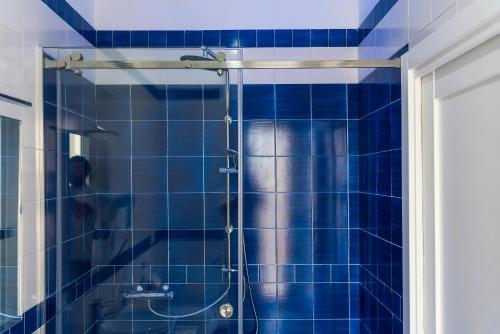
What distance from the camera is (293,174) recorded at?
2.58 m

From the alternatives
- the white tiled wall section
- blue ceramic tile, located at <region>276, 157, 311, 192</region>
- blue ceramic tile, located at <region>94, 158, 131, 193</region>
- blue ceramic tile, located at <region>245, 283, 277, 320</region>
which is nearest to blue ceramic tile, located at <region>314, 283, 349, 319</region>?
blue ceramic tile, located at <region>245, 283, 277, 320</region>

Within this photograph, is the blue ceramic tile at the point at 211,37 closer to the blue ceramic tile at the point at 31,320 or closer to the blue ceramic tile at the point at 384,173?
the blue ceramic tile at the point at 384,173

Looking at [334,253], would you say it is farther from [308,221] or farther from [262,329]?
[262,329]

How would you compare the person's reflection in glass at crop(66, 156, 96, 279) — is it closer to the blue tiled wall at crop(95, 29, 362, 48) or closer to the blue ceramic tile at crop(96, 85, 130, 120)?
the blue ceramic tile at crop(96, 85, 130, 120)

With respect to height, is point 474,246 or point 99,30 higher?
point 99,30

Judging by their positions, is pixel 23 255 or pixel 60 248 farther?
pixel 60 248

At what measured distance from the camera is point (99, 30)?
8.55 ft

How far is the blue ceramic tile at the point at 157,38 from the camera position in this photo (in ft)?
8.56

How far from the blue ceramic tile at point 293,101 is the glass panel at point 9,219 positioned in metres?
1.46

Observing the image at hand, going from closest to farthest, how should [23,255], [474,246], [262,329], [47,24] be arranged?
1. [474,246]
2. [23,255]
3. [47,24]
4. [262,329]

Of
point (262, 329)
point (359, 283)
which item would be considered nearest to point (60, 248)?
point (262, 329)

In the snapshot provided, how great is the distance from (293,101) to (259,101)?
211 millimetres

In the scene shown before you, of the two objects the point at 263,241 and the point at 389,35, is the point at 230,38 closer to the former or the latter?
the point at 389,35

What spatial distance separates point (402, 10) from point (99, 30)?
1.80 m
